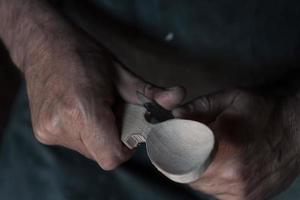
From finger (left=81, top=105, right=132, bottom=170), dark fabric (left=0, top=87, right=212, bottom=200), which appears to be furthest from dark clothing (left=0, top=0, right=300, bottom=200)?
finger (left=81, top=105, right=132, bottom=170)

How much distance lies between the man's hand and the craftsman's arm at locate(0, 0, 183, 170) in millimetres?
58

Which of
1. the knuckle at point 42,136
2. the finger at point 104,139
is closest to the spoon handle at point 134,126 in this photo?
the finger at point 104,139

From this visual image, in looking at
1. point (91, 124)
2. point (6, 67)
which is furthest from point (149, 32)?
point (6, 67)

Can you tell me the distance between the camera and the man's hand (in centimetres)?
63

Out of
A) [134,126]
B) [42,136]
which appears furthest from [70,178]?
[134,126]

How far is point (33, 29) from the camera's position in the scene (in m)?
0.76

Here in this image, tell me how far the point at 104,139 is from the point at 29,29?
244 millimetres

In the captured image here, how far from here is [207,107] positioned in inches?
25.0

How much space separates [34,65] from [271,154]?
0.33 meters

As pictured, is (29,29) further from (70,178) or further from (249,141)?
(249,141)

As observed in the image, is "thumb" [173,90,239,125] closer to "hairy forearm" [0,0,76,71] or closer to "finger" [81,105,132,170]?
"finger" [81,105,132,170]

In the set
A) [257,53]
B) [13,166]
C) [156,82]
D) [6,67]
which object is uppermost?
[257,53]

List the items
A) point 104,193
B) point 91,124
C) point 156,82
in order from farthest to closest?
1. point 156,82
2. point 104,193
3. point 91,124

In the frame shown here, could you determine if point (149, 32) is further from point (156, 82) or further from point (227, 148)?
point (227, 148)
